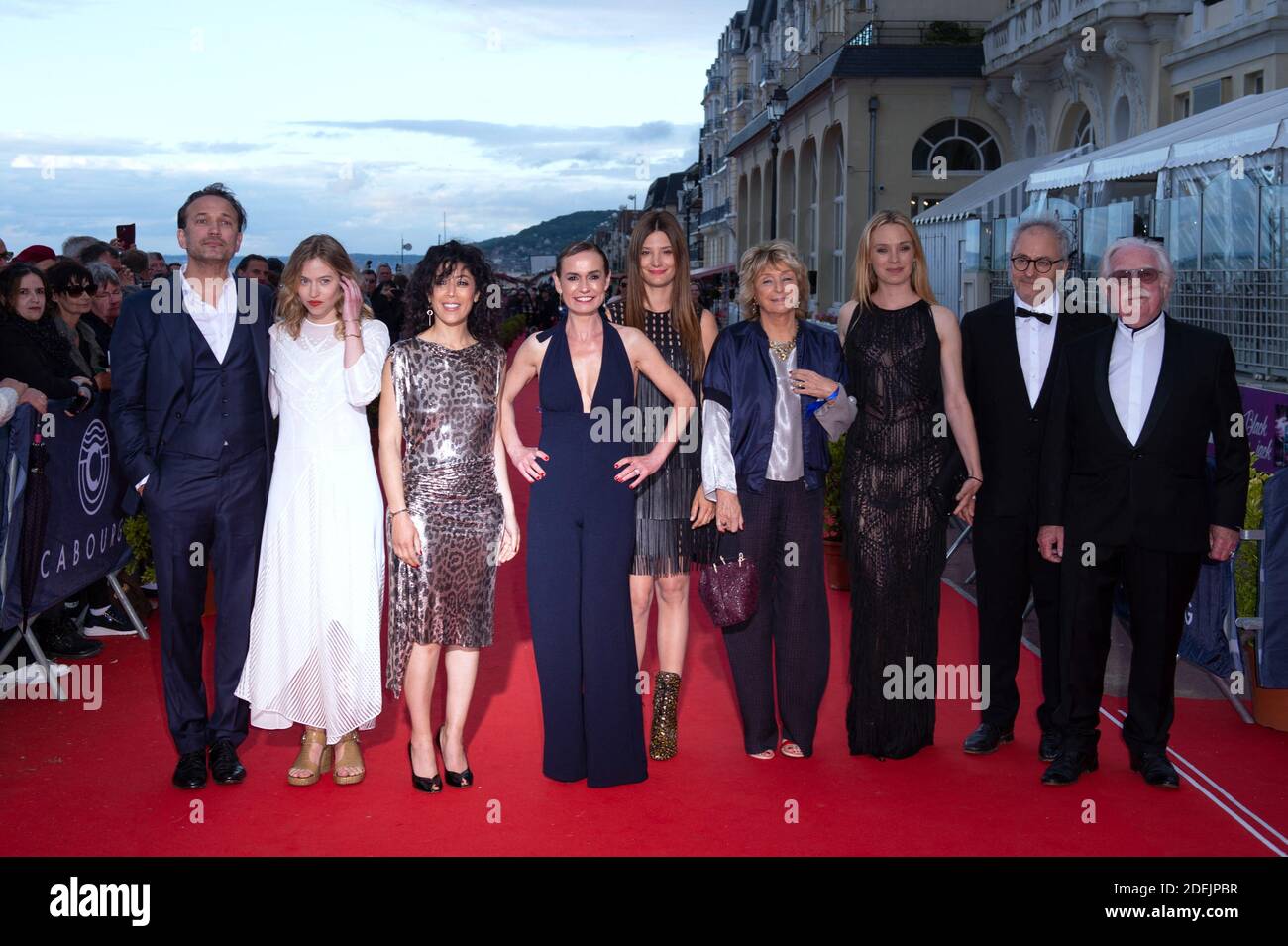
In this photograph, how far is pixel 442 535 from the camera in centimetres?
543

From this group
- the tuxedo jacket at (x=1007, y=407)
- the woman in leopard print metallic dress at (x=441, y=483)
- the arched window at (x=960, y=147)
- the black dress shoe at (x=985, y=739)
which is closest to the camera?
the woman in leopard print metallic dress at (x=441, y=483)

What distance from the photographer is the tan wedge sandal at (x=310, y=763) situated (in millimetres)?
5551

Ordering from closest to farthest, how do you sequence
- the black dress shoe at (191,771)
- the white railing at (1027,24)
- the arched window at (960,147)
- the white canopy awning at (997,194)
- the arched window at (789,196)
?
the black dress shoe at (191,771) → the white canopy awning at (997,194) → the white railing at (1027,24) → the arched window at (960,147) → the arched window at (789,196)

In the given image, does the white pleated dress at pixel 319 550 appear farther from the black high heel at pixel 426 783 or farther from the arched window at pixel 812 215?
the arched window at pixel 812 215

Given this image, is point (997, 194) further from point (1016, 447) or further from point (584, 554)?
point (584, 554)

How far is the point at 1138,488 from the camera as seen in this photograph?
5480 millimetres

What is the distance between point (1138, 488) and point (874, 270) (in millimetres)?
1472

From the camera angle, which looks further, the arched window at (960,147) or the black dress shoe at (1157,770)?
the arched window at (960,147)

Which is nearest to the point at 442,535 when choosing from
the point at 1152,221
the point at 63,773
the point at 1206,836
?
the point at 63,773

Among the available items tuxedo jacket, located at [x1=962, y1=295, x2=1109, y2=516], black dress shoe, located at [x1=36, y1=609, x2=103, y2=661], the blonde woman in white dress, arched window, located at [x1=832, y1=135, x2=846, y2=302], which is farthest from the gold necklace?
arched window, located at [x1=832, y1=135, x2=846, y2=302]

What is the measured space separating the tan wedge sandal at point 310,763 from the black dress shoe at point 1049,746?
10.3ft

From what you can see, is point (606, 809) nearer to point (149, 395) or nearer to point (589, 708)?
point (589, 708)

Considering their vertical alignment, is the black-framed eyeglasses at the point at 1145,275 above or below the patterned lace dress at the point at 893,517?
above

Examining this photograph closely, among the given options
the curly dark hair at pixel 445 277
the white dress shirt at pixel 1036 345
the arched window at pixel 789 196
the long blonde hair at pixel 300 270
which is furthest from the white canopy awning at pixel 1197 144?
the arched window at pixel 789 196
